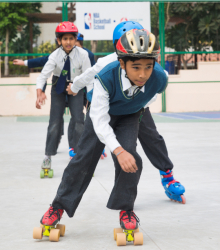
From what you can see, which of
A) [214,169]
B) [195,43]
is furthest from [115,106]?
[195,43]

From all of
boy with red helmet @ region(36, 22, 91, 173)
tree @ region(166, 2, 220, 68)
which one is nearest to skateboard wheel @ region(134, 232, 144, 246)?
boy with red helmet @ region(36, 22, 91, 173)

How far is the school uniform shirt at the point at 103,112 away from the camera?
2.70 metres

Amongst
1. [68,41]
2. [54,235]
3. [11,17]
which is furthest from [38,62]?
[11,17]

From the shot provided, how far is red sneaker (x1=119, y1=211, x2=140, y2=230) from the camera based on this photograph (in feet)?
9.61

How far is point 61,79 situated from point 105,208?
83.9 inches

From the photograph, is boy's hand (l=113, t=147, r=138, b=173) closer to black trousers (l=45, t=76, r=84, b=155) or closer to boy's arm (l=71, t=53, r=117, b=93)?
boy's arm (l=71, t=53, r=117, b=93)

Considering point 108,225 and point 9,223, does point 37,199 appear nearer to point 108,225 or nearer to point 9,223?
point 9,223

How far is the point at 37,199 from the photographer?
13.5 feet

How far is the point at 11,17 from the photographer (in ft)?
47.4

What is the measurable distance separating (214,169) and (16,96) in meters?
10.2

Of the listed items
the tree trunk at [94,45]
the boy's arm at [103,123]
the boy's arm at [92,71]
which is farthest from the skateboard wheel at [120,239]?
the tree trunk at [94,45]

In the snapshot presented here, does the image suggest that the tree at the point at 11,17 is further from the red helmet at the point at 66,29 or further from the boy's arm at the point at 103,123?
the boy's arm at the point at 103,123

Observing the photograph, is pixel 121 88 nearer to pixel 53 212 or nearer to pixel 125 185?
pixel 125 185

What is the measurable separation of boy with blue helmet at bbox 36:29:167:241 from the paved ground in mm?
215
